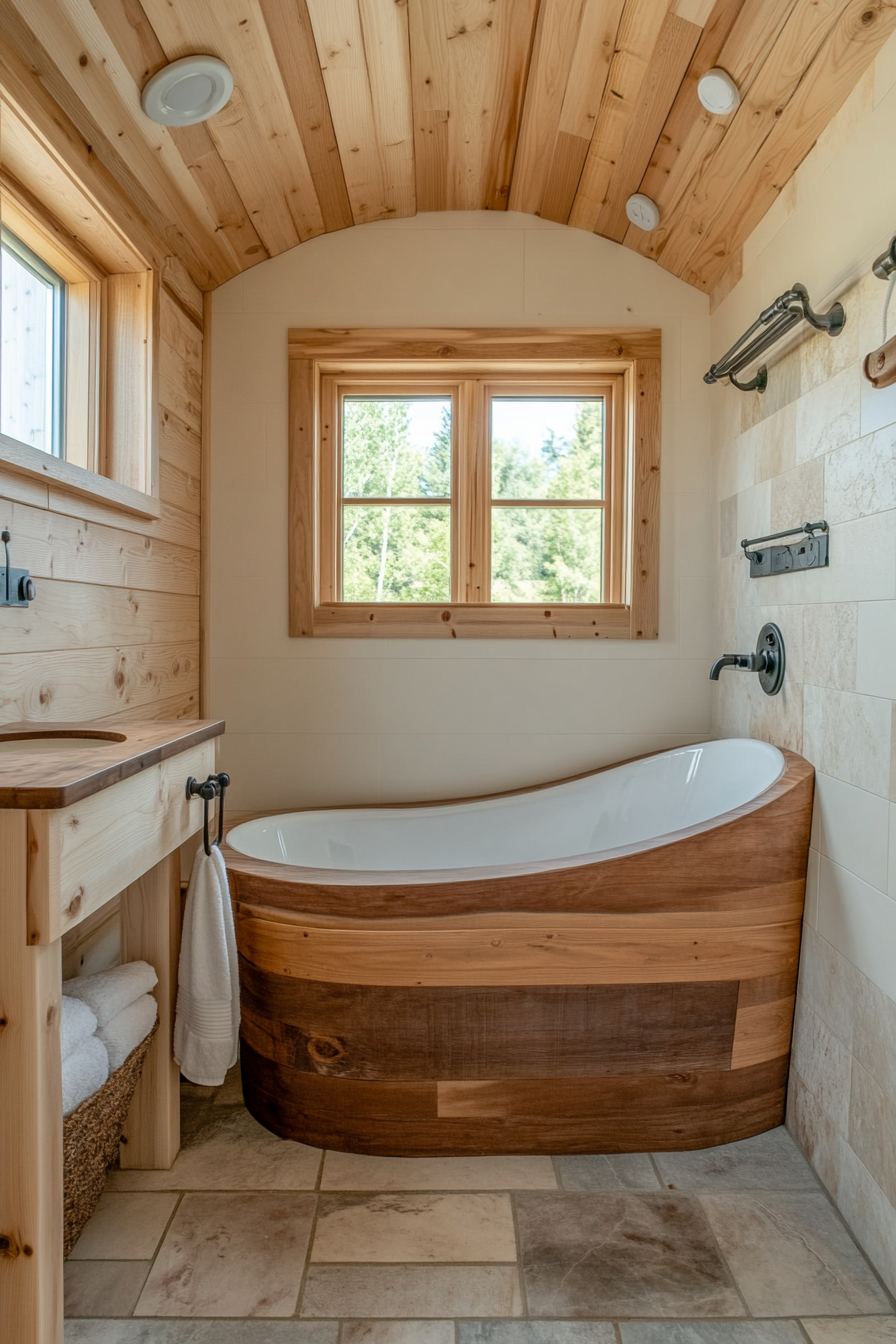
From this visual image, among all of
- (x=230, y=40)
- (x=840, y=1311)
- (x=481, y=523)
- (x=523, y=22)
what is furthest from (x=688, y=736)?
(x=230, y=40)

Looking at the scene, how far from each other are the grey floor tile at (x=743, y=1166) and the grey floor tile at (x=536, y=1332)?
1.39 ft

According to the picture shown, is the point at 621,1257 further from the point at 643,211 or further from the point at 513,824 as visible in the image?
the point at 643,211

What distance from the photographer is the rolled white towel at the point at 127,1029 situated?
1497 mm

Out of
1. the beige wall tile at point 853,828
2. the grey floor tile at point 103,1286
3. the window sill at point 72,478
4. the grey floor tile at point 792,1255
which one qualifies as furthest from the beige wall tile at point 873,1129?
the window sill at point 72,478

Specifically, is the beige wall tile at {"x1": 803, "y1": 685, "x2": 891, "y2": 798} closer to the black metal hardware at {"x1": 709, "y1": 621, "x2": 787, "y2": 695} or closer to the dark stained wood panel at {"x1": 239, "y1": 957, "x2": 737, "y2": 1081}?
the black metal hardware at {"x1": 709, "y1": 621, "x2": 787, "y2": 695}

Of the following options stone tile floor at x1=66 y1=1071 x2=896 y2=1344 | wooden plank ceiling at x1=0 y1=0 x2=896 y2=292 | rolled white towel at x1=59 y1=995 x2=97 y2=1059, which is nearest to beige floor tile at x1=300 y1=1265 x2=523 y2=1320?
stone tile floor at x1=66 y1=1071 x2=896 y2=1344

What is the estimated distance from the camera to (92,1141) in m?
1.44

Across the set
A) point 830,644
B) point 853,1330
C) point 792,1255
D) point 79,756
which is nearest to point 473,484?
point 830,644

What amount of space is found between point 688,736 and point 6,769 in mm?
2165

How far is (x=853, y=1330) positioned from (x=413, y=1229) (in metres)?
0.76

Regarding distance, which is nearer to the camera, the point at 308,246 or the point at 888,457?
the point at 888,457

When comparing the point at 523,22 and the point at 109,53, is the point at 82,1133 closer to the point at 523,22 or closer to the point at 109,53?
the point at 109,53

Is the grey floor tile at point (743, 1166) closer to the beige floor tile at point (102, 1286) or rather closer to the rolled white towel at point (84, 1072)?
the beige floor tile at point (102, 1286)

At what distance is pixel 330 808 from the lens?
103 inches
